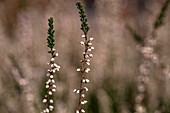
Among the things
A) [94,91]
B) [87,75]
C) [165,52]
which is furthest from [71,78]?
[165,52]

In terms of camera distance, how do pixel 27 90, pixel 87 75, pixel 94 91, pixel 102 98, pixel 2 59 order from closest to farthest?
pixel 27 90 < pixel 102 98 < pixel 2 59 < pixel 94 91 < pixel 87 75

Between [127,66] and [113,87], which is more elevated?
[127,66]

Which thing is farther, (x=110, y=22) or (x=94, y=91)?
(x=94, y=91)

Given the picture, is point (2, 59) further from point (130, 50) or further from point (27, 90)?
point (130, 50)

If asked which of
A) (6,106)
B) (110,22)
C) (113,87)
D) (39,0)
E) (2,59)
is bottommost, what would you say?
(6,106)

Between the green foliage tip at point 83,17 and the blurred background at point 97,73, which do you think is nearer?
the green foliage tip at point 83,17

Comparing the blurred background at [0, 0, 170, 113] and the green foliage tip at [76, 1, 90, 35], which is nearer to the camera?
the green foliage tip at [76, 1, 90, 35]

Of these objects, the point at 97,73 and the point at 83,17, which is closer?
the point at 83,17

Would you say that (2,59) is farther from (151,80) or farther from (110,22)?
(151,80)

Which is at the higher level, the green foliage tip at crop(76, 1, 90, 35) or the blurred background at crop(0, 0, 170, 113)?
the blurred background at crop(0, 0, 170, 113)

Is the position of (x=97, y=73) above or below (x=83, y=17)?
above

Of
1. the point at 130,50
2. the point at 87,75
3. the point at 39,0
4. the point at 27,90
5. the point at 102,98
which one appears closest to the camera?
the point at 27,90
